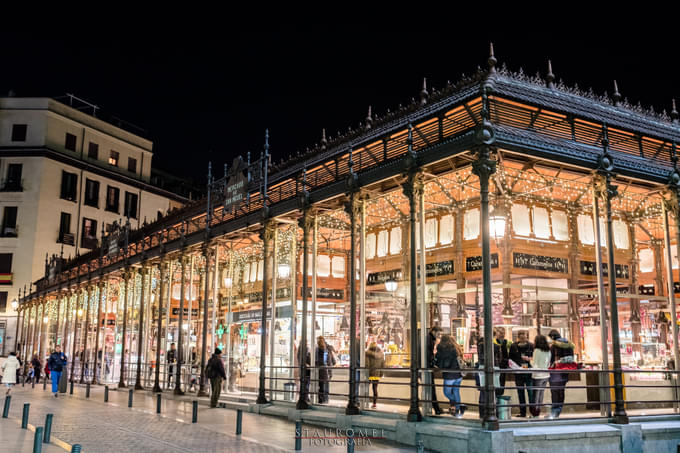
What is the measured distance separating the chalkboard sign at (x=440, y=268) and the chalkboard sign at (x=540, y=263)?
7.17ft

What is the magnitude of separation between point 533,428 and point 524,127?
587 centimetres

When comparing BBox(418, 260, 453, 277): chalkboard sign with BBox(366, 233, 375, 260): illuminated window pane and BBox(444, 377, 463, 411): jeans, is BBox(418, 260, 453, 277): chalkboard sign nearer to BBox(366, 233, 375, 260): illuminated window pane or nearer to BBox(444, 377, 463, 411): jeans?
BBox(366, 233, 375, 260): illuminated window pane

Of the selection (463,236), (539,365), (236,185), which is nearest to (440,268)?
(463,236)

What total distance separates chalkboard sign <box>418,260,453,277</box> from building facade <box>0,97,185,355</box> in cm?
3663

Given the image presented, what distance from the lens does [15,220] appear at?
51312mm

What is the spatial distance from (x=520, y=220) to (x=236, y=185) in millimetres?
9105

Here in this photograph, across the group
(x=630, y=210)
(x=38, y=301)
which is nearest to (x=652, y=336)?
(x=630, y=210)

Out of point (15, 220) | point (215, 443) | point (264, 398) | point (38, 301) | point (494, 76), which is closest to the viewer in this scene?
point (215, 443)

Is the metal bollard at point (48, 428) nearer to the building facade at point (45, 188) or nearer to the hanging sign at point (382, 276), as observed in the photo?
the hanging sign at point (382, 276)

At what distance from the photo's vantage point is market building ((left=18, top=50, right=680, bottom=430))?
13.3m

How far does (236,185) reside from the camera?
21.2m

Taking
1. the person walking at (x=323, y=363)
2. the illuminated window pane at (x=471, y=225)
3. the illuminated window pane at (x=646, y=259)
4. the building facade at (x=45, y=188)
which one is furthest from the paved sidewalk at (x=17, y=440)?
the building facade at (x=45, y=188)

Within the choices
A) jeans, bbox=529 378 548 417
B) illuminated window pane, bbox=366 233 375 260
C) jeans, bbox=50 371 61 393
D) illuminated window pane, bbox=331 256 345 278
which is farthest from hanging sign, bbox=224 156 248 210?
jeans, bbox=50 371 61 393

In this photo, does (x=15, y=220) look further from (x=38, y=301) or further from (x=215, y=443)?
(x=215, y=443)
